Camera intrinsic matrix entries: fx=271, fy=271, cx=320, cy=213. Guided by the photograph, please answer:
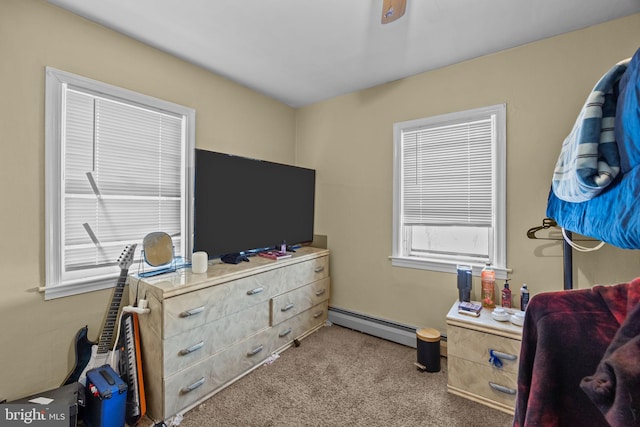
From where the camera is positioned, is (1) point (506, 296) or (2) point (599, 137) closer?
(2) point (599, 137)

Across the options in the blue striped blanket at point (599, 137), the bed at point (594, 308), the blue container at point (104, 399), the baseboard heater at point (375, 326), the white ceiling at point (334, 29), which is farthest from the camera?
the baseboard heater at point (375, 326)

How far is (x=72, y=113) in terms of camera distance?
1794 millimetres

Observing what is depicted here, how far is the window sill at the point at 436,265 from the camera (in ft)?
7.23

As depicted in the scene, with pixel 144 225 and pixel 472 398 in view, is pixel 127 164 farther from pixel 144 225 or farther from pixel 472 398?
pixel 472 398

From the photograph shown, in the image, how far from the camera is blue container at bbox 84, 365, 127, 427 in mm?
1463

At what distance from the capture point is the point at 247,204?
7.98ft

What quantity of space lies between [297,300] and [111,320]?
1.43m

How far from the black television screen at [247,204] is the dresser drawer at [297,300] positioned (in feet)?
1.64

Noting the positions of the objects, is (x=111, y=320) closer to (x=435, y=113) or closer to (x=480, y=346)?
(x=480, y=346)

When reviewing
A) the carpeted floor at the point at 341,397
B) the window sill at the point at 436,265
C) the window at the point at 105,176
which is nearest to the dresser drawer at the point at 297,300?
the carpeted floor at the point at 341,397

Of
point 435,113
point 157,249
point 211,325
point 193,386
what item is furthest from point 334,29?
point 193,386

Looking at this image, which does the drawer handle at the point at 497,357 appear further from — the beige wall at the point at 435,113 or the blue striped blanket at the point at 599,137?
the blue striped blanket at the point at 599,137

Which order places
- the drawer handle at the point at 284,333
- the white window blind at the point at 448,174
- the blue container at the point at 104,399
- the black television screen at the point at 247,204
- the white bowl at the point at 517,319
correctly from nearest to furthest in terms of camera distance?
the blue container at the point at 104,399
the white bowl at the point at 517,319
the black television screen at the point at 247,204
the white window blind at the point at 448,174
the drawer handle at the point at 284,333

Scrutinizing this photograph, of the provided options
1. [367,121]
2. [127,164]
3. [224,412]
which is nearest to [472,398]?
[224,412]
